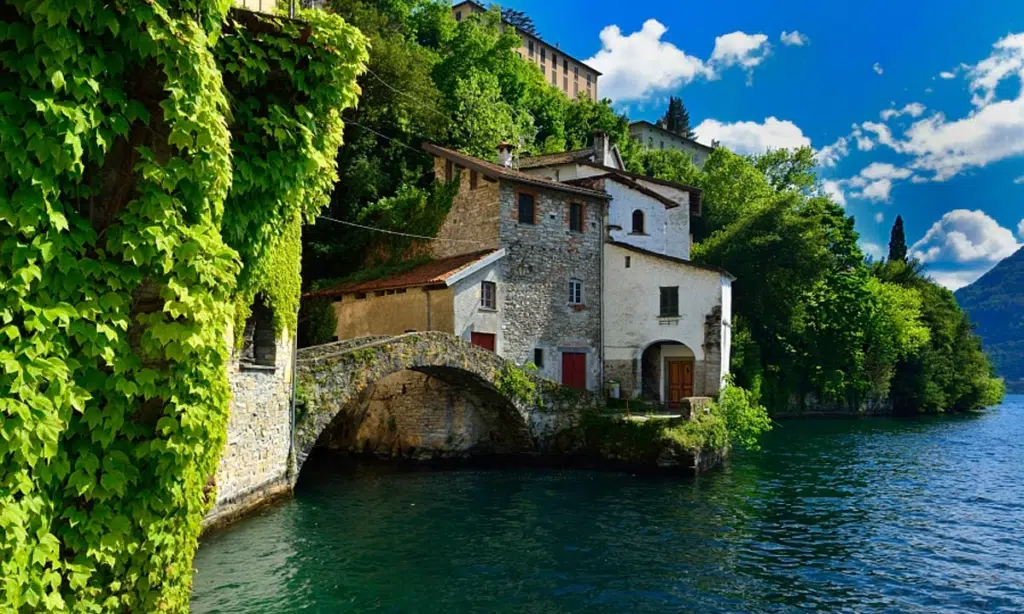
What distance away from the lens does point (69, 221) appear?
5574 mm

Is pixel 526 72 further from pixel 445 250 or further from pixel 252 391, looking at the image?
pixel 252 391

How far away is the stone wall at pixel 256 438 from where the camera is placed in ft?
48.1

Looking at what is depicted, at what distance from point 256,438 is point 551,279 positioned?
16546mm

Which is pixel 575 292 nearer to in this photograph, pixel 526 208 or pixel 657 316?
pixel 657 316

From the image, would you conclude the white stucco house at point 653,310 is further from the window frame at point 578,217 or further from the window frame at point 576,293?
the window frame at point 578,217

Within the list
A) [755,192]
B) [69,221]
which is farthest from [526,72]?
[69,221]

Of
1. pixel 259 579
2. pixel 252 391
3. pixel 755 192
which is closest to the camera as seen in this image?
pixel 259 579

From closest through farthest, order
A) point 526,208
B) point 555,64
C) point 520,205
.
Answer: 1. point 520,205
2. point 526,208
3. point 555,64

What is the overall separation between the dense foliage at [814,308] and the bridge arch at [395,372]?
23592mm

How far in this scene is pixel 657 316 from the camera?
3086cm

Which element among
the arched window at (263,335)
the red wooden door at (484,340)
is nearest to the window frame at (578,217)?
the red wooden door at (484,340)

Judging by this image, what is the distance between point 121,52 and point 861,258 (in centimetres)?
5632

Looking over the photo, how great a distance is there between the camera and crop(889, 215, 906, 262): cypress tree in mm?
81625

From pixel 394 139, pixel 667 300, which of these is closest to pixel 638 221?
pixel 667 300
